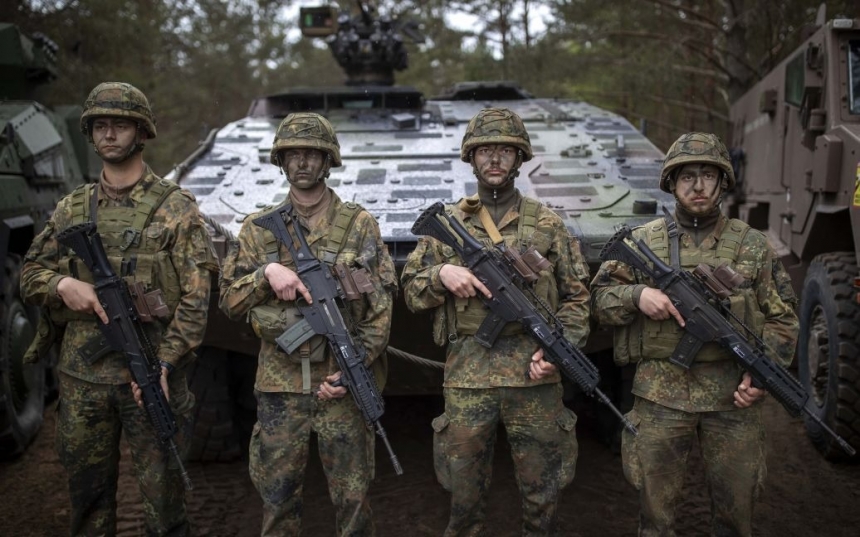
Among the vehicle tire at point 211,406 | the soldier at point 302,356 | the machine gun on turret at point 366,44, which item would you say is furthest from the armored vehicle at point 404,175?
the soldier at point 302,356

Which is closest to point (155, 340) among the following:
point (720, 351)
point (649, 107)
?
point (720, 351)

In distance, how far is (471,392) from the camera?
10.3 feet

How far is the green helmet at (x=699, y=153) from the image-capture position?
3080 millimetres

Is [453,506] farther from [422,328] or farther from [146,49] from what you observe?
[146,49]

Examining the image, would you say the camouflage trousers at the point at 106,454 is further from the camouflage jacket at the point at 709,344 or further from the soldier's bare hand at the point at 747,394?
the soldier's bare hand at the point at 747,394

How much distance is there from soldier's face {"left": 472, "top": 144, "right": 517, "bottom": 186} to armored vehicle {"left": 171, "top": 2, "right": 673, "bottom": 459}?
2.72 feet

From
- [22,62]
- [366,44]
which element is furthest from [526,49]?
[22,62]

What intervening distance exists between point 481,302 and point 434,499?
1523 mm

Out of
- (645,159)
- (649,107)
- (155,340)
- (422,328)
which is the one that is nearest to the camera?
(155,340)

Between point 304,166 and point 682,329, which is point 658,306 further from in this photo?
point 304,166

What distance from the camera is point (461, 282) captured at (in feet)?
9.93

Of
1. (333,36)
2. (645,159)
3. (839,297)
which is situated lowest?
(839,297)

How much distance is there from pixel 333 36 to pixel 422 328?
4063mm

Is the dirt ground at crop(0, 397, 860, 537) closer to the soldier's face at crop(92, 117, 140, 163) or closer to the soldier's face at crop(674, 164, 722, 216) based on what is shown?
the soldier's face at crop(674, 164, 722, 216)
